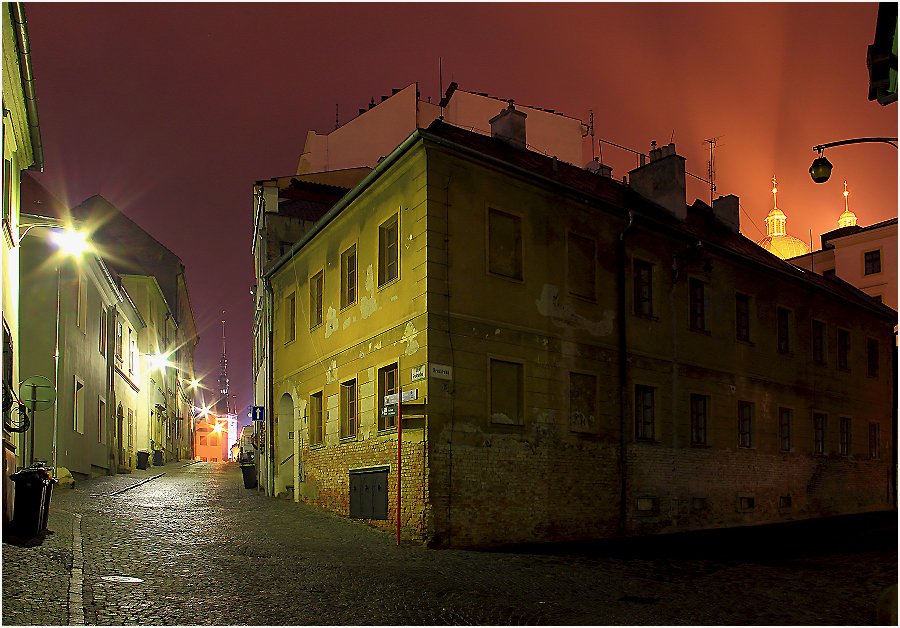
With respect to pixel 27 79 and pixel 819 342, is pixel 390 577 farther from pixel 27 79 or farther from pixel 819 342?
pixel 819 342

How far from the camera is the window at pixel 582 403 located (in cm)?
1680

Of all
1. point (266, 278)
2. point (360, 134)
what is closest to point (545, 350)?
point (266, 278)

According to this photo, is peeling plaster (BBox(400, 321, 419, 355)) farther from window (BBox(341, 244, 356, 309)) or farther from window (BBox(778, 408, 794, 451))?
window (BBox(778, 408, 794, 451))

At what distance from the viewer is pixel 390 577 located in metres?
10.5

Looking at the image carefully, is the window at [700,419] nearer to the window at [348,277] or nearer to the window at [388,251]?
the window at [388,251]

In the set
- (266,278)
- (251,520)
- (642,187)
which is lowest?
(251,520)

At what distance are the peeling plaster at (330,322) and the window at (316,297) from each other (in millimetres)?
603

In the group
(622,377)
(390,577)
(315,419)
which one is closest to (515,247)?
(622,377)

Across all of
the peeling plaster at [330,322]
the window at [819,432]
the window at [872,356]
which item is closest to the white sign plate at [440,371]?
the peeling plaster at [330,322]

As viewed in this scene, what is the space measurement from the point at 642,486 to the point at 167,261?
143ft

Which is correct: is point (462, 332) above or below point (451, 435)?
above

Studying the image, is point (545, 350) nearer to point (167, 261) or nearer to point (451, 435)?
point (451, 435)

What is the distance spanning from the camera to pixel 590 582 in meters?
10.6

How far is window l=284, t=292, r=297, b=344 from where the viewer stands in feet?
73.2
